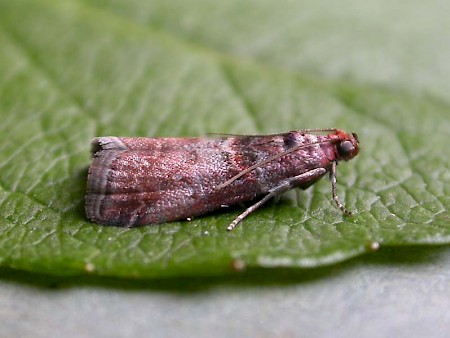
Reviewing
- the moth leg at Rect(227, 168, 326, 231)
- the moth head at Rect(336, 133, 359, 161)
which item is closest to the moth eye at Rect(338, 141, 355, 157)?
the moth head at Rect(336, 133, 359, 161)

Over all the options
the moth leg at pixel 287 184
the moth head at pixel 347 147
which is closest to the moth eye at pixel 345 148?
the moth head at pixel 347 147

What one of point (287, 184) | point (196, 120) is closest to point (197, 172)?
point (287, 184)

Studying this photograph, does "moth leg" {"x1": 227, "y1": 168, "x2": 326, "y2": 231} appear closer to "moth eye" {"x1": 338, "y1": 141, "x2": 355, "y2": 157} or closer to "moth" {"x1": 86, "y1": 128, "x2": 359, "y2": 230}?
"moth" {"x1": 86, "y1": 128, "x2": 359, "y2": 230}

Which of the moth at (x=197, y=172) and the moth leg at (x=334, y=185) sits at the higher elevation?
the moth at (x=197, y=172)

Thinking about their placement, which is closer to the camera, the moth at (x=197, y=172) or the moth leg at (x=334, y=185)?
Result: the moth at (x=197, y=172)

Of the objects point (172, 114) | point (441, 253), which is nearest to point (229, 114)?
point (172, 114)

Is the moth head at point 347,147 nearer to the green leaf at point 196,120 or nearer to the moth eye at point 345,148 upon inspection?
the moth eye at point 345,148

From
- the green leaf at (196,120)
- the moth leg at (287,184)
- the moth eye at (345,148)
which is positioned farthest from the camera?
the moth eye at (345,148)

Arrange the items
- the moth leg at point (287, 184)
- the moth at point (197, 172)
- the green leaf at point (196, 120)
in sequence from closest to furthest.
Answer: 1. the green leaf at point (196, 120)
2. the moth at point (197, 172)
3. the moth leg at point (287, 184)
